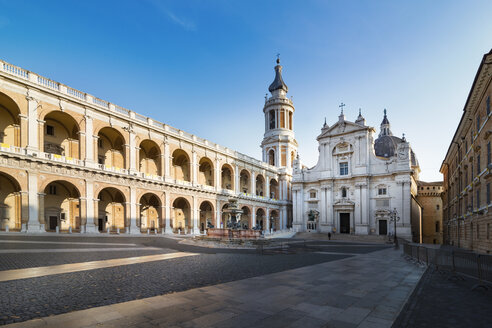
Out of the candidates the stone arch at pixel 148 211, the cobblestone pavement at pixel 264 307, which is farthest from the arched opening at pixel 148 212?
the cobblestone pavement at pixel 264 307

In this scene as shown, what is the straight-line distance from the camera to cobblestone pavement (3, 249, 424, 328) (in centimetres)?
536

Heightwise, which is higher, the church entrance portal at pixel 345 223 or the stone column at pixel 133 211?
the stone column at pixel 133 211

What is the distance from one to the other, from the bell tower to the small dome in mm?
20493

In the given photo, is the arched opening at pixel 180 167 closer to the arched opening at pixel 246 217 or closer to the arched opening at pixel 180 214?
the arched opening at pixel 180 214

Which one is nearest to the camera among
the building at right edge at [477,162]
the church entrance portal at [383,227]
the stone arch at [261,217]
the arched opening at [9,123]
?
the building at right edge at [477,162]

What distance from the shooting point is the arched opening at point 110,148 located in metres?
34.4

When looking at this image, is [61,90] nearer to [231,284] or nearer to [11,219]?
[11,219]

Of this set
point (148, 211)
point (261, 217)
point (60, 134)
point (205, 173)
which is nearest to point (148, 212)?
point (148, 211)

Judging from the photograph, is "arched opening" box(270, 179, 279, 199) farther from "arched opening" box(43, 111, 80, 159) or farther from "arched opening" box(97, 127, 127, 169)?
"arched opening" box(43, 111, 80, 159)

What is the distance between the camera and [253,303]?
6.64 metres

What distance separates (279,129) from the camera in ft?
204

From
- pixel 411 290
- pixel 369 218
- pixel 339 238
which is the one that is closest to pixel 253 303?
pixel 411 290

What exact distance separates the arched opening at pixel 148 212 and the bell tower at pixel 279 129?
1154 inches

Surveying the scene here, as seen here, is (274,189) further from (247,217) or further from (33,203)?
(33,203)
